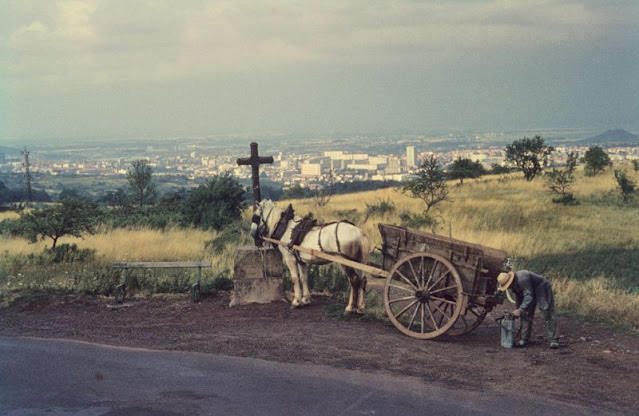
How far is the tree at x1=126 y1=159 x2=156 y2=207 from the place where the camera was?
140 ft

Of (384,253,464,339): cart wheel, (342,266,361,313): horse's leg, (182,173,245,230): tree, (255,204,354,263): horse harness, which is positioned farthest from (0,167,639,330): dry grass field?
(384,253,464,339): cart wheel

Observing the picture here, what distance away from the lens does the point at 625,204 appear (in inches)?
1289

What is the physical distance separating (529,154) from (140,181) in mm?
26916

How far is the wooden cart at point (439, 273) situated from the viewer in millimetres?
9469

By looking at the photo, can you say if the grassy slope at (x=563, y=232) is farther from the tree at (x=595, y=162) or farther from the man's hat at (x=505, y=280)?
the tree at (x=595, y=162)

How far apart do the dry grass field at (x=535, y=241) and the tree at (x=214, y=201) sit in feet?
5.70

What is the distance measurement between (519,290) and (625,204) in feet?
85.2

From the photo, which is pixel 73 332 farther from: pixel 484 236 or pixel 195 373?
pixel 484 236

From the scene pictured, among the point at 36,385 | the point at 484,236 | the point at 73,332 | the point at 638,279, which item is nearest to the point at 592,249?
the point at 484,236

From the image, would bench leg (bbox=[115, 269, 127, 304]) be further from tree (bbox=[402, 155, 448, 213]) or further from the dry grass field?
tree (bbox=[402, 155, 448, 213])

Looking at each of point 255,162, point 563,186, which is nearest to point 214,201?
point 255,162

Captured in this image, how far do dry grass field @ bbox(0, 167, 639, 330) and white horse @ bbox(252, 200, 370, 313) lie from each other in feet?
6.63

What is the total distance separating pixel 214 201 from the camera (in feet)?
89.1

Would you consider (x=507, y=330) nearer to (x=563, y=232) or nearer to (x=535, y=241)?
(x=535, y=241)
